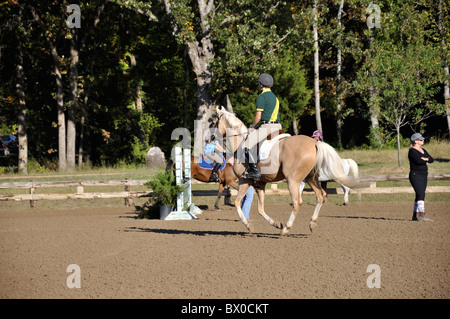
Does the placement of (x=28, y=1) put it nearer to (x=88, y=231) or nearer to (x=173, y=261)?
(x=88, y=231)

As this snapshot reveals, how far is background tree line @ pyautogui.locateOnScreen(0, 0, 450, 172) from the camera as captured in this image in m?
26.6

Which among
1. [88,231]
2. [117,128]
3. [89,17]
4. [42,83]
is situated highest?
[89,17]

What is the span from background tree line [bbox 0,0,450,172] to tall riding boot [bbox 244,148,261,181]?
49.3 ft

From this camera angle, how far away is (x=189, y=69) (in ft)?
135

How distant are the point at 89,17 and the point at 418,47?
19.5m

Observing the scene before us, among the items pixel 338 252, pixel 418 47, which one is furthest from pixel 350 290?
pixel 418 47

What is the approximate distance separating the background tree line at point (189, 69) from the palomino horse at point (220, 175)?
8478mm

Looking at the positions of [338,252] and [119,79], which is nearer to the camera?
[338,252]

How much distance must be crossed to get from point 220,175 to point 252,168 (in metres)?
6.88

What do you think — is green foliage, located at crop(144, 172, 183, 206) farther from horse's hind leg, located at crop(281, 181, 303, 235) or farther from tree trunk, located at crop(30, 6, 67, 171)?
tree trunk, located at crop(30, 6, 67, 171)

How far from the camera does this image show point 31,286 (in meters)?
7.20

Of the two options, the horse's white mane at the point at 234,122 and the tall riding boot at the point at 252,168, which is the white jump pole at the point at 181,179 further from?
the tall riding boot at the point at 252,168

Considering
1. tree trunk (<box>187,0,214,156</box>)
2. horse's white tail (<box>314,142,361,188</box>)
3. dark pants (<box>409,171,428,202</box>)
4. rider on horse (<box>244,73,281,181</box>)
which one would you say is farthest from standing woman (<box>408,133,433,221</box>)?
tree trunk (<box>187,0,214,156</box>)

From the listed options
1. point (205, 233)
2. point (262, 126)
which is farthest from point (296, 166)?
point (205, 233)
